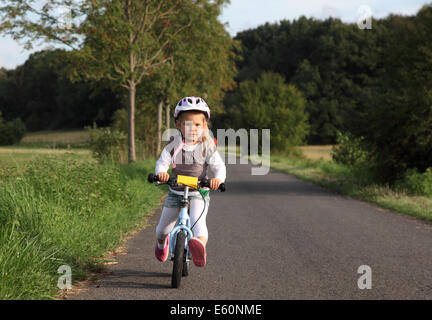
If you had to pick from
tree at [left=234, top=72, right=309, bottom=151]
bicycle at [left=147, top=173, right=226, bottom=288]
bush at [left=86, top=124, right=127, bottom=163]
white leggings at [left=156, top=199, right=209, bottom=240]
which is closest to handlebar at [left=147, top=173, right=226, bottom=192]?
bicycle at [left=147, top=173, right=226, bottom=288]

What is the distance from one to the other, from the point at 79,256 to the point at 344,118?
38.1 ft

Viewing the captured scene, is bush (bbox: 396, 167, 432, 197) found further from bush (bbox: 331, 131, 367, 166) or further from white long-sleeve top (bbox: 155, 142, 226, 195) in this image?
white long-sleeve top (bbox: 155, 142, 226, 195)

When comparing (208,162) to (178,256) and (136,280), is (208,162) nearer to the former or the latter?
(178,256)

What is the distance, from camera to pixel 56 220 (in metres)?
6.27

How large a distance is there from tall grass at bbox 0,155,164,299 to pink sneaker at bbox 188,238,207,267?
131 centimetres

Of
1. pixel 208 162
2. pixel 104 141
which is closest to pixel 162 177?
pixel 208 162

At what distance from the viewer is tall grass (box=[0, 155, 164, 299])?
4.43 m

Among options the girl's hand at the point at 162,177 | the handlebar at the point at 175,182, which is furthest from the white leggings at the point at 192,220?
the girl's hand at the point at 162,177

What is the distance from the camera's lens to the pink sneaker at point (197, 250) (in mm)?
4678

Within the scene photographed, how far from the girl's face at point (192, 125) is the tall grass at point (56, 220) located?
185cm

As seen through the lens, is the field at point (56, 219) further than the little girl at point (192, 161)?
No

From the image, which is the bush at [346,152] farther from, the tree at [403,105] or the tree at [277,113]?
the tree at [277,113]

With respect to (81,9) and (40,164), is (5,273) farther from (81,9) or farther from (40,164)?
(81,9)

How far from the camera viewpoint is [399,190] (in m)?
13.7
